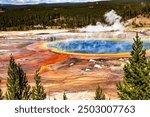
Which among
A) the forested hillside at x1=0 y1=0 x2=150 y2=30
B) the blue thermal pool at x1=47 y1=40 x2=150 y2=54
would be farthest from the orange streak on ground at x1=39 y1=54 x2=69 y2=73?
the forested hillside at x1=0 y1=0 x2=150 y2=30

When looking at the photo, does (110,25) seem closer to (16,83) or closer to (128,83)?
(128,83)

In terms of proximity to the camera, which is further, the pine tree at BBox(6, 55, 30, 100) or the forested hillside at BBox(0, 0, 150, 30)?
the forested hillside at BBox(0, 0, 150, 30)

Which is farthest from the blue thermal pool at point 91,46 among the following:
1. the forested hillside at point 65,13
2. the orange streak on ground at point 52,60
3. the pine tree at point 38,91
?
the pine tree at point 38,91

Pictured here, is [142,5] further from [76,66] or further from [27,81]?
[27,81]

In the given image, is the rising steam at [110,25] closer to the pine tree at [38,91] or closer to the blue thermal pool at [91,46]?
the blue thermal pool at [91,46]

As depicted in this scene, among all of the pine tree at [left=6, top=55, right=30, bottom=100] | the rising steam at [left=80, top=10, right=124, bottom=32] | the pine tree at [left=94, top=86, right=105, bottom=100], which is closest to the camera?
the pine tree at [left=94, top=86, right=105, bottom=100]

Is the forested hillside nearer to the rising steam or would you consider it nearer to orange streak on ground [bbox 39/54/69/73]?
the rising steam
